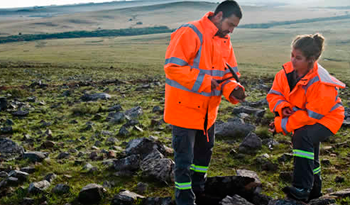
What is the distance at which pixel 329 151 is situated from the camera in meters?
6.39

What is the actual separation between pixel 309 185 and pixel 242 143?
8.01 ft

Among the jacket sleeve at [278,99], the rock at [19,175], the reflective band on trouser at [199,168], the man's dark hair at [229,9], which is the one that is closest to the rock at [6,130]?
the rock at [19,175]

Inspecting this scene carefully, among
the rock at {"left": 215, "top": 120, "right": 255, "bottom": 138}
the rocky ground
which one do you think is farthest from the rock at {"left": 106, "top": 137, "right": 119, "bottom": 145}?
the rock at {"left": 215, "top": 120, "right": 255, "bottom": 138}

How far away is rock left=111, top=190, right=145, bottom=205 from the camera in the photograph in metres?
4.45

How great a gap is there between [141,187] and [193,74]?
1953 millimetres

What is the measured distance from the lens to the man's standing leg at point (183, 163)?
4211 mm

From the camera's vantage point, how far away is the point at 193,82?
4.08 metres

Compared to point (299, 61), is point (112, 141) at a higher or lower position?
lower

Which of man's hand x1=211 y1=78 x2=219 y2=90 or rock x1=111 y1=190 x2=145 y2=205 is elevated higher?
man's hand x1=211 y1=78 x2=219 y2=90

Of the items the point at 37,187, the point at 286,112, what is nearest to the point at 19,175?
the point at 37,187

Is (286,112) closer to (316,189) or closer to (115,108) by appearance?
(316,189)

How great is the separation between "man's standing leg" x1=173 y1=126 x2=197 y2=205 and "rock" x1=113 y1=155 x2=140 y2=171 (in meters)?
1.38

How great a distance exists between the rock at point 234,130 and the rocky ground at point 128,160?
0.07 feet

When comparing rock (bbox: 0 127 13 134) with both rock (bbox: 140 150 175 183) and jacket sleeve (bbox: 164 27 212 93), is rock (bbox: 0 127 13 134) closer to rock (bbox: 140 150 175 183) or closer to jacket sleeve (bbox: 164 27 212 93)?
rock (bbox: 140 150 175 183)
